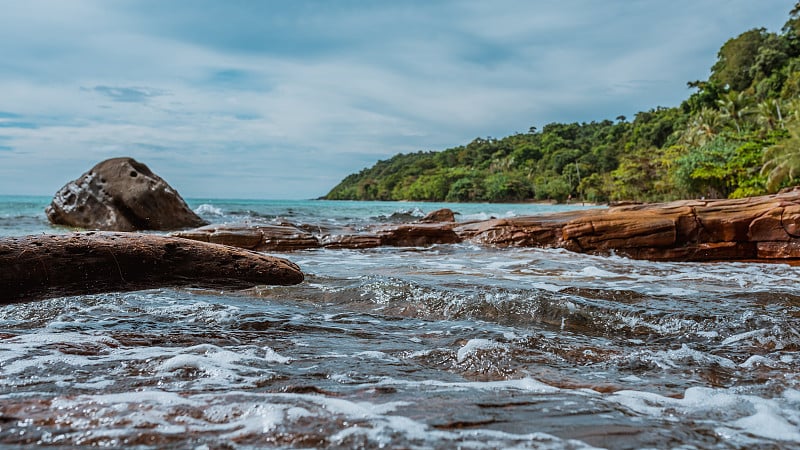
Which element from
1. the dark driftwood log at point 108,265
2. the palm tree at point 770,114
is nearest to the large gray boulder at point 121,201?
the dark driftwood log at point 108,265

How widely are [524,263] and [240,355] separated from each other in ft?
18.9

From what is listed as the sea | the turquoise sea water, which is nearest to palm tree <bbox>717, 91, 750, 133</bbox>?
the turquoise sea water

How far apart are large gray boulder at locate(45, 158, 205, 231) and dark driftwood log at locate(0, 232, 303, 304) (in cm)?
1003

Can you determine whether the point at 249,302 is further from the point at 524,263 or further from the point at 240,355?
the point at 524,263

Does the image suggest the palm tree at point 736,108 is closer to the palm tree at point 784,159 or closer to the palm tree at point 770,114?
the palm tree at point 770,114

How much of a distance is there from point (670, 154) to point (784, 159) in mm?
18983

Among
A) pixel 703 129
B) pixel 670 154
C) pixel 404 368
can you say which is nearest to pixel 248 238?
pixel 404 368

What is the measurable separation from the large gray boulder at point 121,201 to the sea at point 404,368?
9248mm

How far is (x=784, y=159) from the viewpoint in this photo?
26.0 meters

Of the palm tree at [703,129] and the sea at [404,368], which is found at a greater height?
the palm tree at [703,129]

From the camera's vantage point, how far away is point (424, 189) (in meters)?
94.1

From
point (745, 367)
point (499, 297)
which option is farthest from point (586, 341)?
point (499, 297)

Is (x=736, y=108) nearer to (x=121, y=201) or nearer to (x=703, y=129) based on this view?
(x=703, y=129)

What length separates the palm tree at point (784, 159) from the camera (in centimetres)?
2512
